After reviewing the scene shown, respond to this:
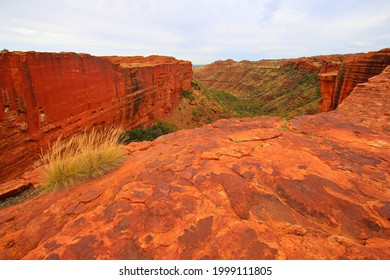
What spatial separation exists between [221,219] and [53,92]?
7770 mm

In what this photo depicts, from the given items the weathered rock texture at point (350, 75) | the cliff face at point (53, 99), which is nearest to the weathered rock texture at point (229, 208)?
the cliff face at point (53, 99)

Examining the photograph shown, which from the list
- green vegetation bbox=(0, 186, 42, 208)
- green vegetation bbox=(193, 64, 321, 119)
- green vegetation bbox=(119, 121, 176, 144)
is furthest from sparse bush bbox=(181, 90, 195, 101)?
green vegetation bbox=(0, 186, 42, 208)

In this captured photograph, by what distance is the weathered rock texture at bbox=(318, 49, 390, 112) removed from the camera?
333 inches

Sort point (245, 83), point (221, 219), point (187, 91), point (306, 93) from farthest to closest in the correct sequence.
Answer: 1. point (245, 83)
2. point (306, 93)
3. point (187, 91)
4. point (221, 219)

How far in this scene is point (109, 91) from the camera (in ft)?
33.7

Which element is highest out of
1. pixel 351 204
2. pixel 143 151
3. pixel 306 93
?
pixel 351 204

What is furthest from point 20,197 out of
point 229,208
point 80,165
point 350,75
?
point 350,75

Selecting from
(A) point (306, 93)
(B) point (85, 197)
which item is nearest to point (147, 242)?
(B) point (85, 197)

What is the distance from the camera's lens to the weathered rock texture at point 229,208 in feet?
4.33

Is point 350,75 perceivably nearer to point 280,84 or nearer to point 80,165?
point 80,165

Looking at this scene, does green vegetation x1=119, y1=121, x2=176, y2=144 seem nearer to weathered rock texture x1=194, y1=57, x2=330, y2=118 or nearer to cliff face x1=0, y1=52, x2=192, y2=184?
cliff face x1=0, y1=52, x2=192, y2=184

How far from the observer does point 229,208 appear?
65.0 inches

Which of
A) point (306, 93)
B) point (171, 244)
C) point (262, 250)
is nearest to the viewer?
point (262, 250)

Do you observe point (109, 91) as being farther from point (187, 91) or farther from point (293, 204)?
point (187, 91)
